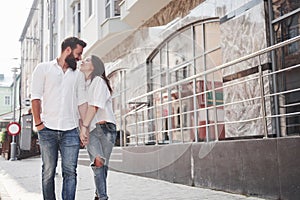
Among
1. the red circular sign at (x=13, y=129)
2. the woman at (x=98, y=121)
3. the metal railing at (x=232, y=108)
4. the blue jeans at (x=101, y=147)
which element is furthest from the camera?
the red circular sign at (x=13, y=129)

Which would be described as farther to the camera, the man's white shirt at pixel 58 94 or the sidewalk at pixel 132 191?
the sidewalk at pixel 132 191

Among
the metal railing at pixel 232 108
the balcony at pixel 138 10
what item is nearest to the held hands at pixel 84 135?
the metal railing at pixel 232 108

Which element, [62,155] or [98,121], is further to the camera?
[98,121]

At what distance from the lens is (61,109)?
3.29 m

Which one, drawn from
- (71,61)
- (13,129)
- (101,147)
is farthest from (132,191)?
(13,129)

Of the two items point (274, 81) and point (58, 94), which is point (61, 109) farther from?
point (274, 81)

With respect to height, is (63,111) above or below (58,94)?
below

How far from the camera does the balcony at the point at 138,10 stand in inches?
389

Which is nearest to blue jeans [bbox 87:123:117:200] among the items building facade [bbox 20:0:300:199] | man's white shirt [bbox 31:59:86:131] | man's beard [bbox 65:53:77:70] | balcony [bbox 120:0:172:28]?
man's white shirt [bbox 31:59:86:131]

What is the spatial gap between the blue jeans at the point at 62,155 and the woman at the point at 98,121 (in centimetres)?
11

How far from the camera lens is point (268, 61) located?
640cm

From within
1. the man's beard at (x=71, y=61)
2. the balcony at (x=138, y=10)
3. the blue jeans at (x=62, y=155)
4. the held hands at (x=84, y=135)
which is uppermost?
the balcony at (x=138, y=10)

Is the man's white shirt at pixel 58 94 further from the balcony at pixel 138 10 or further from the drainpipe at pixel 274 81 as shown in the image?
the balcony at pixel 138 10

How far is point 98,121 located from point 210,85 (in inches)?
175
